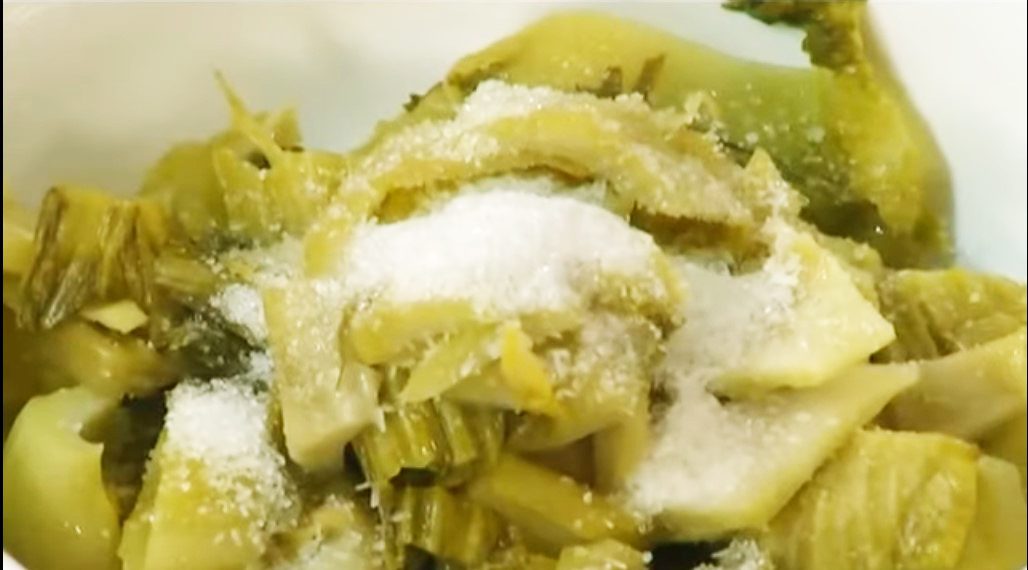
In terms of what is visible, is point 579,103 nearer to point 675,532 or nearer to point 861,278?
point 861,278

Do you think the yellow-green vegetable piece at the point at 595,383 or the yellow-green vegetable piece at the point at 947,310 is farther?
the yellow-green vegetable piece at the point at 947,310

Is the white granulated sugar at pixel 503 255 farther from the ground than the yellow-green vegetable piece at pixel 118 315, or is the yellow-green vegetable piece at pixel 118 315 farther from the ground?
the white granulated sugar at pixel 503 255

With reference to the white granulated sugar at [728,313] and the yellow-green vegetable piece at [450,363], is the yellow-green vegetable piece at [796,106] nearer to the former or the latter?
the white granulated sugar at [728,313]

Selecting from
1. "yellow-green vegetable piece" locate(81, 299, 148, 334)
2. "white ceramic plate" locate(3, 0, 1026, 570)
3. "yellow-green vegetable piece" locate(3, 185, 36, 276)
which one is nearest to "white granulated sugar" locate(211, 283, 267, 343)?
"yellow-green vegetable piece" locate(81, 299, 148, 334)

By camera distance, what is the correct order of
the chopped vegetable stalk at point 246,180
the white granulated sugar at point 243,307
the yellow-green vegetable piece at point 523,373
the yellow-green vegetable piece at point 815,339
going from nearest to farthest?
the yellow-green vegetable piece at point 523,373
the yellow-green vegetable piece at point 815,339
the white granulated sugar at point 243,307
the chopped vegetable stalk at point 246,180

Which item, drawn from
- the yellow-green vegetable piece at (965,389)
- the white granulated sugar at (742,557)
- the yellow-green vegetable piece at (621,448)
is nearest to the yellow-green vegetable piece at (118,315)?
the yellow-green vegetable piece at (621,448)
